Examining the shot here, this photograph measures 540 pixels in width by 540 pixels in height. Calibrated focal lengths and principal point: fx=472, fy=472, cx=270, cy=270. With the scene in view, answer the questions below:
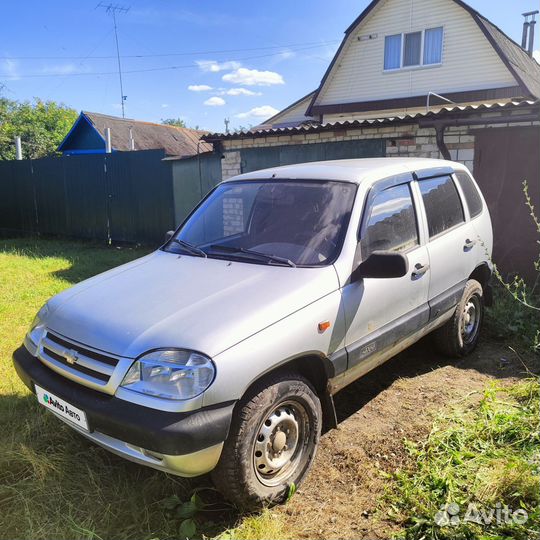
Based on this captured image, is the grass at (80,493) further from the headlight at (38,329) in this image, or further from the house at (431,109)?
the house at (431,109)

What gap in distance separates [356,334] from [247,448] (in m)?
1.00

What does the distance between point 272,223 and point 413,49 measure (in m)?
16.4

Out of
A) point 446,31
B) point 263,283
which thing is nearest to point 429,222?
point 263,283

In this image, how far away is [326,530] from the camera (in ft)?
8.01

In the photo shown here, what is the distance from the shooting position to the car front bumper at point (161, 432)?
209 centimetres

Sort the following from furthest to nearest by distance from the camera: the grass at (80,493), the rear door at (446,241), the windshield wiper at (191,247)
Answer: the rear door at (446,241) < the windshield wiper at (191,247) < the grass at (80,493)

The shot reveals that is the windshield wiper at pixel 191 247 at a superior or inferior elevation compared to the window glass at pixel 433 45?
inferior

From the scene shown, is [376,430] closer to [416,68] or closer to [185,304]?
[185,304]

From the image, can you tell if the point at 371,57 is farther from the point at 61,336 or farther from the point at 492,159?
the point at 61,336

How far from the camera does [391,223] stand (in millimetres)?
3344

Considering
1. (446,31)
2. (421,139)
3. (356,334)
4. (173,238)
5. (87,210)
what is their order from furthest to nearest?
(446,31) → (87,210) → (421,139) → (173,238) → (356,334)

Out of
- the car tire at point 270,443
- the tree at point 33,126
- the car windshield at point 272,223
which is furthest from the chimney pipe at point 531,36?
the tree at point 33,126

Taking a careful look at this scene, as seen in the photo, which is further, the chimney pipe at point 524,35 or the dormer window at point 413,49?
the chimney pipe at point 524,35

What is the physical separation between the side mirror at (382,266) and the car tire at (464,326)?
5.55 ft
